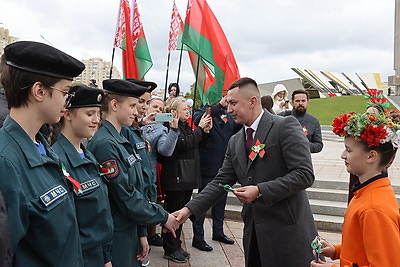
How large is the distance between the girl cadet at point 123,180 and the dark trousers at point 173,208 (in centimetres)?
177

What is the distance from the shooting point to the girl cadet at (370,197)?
175 cm

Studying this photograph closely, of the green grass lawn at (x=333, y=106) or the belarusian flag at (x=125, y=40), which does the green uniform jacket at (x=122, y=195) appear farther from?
the green grass lawn at (x=333, y=106)

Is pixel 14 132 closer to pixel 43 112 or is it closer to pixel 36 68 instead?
pixel 43 112

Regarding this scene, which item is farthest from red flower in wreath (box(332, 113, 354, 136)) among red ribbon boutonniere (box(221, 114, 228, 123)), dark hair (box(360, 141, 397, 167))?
red ribbon boutonniere (box(221, 114, 228, 123))

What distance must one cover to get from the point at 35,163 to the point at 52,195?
6.0 inches

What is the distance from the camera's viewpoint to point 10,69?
1631mm

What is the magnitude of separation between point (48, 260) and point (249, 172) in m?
1.66

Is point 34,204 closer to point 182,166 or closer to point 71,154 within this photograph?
point 71,154

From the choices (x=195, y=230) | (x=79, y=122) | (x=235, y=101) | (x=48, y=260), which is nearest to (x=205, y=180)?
(x=195, y=230)

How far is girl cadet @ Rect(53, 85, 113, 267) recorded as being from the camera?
2.12 meters

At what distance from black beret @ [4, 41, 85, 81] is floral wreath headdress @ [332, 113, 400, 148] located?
5.01 ft

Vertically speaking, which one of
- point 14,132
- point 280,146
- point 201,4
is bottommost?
point 280,146

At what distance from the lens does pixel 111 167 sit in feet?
8.63

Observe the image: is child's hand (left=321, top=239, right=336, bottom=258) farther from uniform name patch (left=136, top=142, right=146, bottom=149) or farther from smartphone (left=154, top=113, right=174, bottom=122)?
smartphone (left=154, top=113, right=174, bottom=122)
